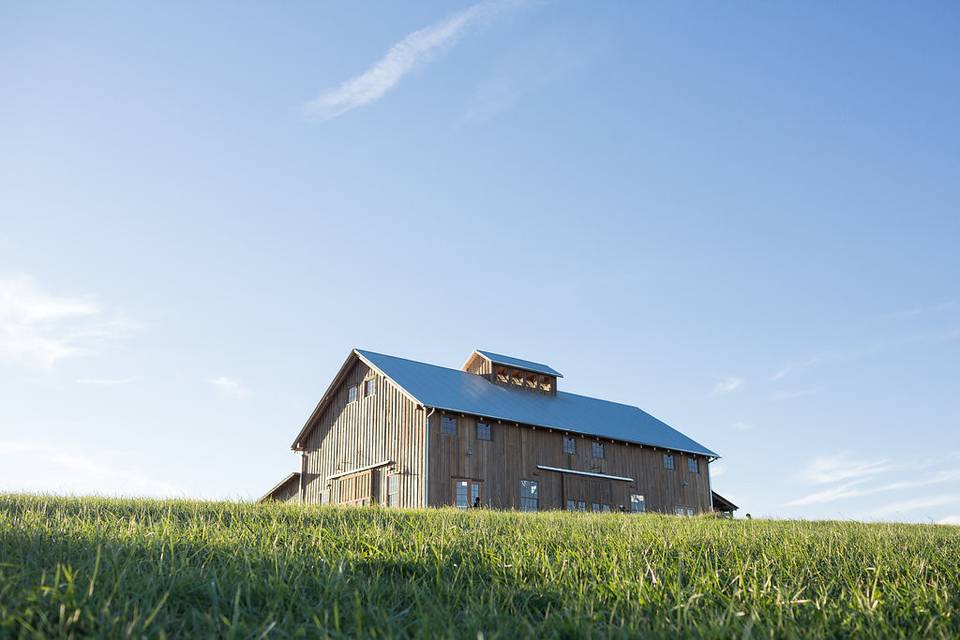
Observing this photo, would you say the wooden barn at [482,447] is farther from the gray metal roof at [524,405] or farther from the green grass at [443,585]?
the green grass at [443,585]

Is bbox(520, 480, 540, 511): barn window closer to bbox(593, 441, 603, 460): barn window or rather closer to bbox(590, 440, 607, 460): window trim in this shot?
bbox(590, 440, 607, 460): window trim

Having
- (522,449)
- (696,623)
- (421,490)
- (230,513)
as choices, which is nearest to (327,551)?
(696,623)

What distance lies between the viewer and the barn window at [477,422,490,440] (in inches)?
1264

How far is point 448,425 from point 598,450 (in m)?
8.62

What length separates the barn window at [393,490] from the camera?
31.1 meters

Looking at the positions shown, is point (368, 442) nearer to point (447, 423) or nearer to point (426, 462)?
point (447, 423)

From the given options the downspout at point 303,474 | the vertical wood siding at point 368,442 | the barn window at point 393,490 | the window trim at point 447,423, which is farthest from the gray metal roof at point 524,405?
the downspout at point 303,474

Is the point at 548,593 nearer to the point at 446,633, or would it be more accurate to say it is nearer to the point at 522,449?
the point at 446,633

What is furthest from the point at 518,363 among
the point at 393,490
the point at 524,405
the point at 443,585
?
the point at 443,585

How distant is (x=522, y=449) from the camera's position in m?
33.3

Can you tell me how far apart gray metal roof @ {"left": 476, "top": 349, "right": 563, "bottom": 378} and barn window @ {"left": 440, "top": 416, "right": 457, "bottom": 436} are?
7.24 metres

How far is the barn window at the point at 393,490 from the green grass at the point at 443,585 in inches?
804

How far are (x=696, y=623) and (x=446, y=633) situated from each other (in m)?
2.05

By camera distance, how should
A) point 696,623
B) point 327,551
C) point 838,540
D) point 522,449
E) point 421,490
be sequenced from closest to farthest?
point 696,623, point 327,551, point 838,540, point 421,490, point 522,449
